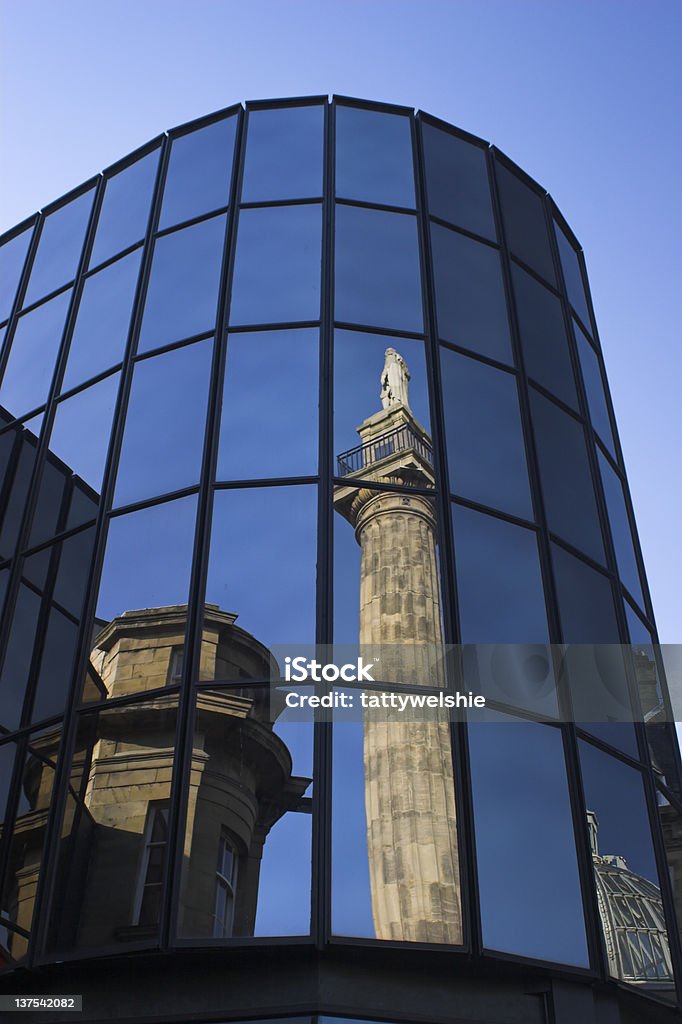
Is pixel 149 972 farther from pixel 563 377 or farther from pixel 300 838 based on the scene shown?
pixel 563 377


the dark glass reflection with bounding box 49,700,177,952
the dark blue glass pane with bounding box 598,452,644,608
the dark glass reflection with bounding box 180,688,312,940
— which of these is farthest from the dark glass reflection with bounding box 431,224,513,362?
the dark glass reflection with bounding box 49,700,177,952

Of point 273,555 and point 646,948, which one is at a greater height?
point 273,555

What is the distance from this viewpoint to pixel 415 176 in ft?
62.1

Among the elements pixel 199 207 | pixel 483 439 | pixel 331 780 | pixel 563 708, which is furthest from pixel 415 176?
pixel 331 780

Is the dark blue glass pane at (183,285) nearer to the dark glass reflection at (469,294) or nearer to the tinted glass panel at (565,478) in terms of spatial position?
the dark glass reflection at (469,294)

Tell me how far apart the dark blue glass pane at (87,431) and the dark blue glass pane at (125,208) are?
3.40 m

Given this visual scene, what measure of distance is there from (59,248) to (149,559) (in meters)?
9.34

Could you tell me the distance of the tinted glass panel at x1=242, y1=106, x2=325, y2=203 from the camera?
1830 centimetres

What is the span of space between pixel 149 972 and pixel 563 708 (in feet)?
20.0

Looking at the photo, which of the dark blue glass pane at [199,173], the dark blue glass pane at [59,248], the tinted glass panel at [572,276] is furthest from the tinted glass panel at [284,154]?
the tinted glass panel at [572,276]

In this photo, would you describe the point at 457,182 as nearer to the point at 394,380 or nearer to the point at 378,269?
the point at 378,269

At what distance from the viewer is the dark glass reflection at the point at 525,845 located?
39.1 ft

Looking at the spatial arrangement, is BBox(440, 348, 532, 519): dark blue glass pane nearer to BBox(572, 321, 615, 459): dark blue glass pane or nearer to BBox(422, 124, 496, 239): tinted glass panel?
BBox(572, 321, 615, 459): dark blue glass pane

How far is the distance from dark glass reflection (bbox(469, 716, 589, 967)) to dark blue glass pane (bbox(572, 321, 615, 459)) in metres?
7.37
